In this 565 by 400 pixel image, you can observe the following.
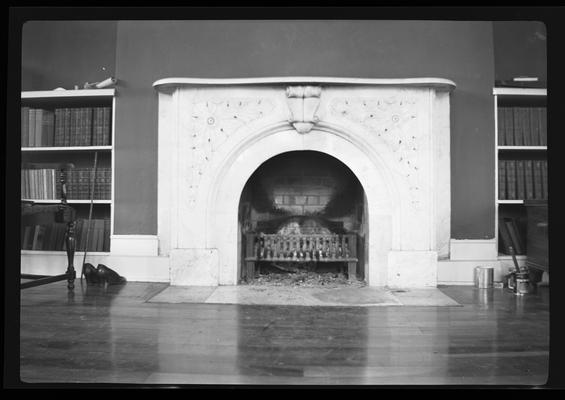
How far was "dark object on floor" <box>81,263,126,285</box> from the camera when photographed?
4.32 meters

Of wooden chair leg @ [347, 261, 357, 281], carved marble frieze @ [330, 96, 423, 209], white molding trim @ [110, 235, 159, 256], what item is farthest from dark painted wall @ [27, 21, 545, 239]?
wooden chair leg @ [347, 261, 357, 281]

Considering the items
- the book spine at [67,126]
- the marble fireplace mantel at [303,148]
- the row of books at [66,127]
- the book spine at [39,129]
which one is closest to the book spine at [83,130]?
the row of books at [66,127]

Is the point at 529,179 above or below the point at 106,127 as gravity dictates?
below

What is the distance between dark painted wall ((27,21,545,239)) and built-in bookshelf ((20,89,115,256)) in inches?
6.8

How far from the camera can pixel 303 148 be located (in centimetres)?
434

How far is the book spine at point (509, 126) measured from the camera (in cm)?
454

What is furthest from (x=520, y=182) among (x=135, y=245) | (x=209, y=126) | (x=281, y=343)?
(x=135, y=245)

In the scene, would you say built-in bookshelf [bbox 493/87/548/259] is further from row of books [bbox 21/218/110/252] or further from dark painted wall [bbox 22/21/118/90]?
dark painted wall [bbox 22/21/118/90]

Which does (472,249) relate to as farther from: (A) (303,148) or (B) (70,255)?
(B) (70,255)

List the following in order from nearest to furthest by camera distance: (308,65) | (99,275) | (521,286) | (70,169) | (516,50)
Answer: (521,286)
(99,275)
(308,65)
(70,169)
(516,50)

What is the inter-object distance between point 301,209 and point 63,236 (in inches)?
84.5

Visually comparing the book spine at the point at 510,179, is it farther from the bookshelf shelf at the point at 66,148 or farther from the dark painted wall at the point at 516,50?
the bookshelf shelf at the point at 66,148

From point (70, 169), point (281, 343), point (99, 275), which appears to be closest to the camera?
point (281, 343)

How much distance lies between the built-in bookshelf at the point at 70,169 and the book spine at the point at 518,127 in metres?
3.44
